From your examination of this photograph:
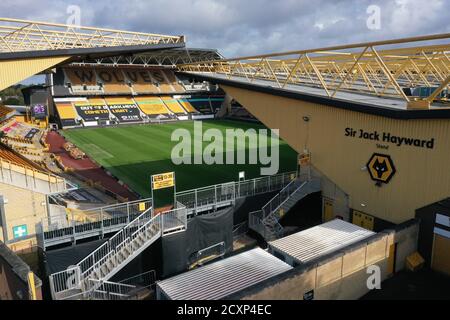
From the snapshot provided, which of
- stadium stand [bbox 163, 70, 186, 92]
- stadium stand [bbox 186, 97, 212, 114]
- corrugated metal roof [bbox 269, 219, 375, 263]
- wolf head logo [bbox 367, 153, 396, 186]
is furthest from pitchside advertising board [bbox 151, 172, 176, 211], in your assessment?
stadium stand [bbox 163, 70, 186, 92]

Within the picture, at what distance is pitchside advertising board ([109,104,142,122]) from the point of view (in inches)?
1925

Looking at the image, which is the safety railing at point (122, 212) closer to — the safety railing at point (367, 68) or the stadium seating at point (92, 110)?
the safety railing at point (367, 68)

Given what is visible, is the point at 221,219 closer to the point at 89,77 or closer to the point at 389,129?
the point at 389,129

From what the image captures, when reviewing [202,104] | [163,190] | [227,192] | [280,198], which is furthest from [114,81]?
[280,198]

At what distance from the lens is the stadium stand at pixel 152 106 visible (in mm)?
51594

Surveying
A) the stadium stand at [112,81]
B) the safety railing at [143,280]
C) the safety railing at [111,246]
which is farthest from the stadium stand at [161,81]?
the safety railing at [143,280]

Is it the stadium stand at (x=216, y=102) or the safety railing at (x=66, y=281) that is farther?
the stadium stand at (x=216, y=102)

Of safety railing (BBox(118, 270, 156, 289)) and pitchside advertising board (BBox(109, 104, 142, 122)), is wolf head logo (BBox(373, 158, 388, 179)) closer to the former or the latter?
safety railing (BBox(118, 270, 156, 289))

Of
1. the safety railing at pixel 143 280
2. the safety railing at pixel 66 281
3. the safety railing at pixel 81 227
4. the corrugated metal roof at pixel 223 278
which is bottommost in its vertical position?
the safety railing at pixel 143 280

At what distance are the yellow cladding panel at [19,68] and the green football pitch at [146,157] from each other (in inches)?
324

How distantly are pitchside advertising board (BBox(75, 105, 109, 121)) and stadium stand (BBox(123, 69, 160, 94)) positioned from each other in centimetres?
756
